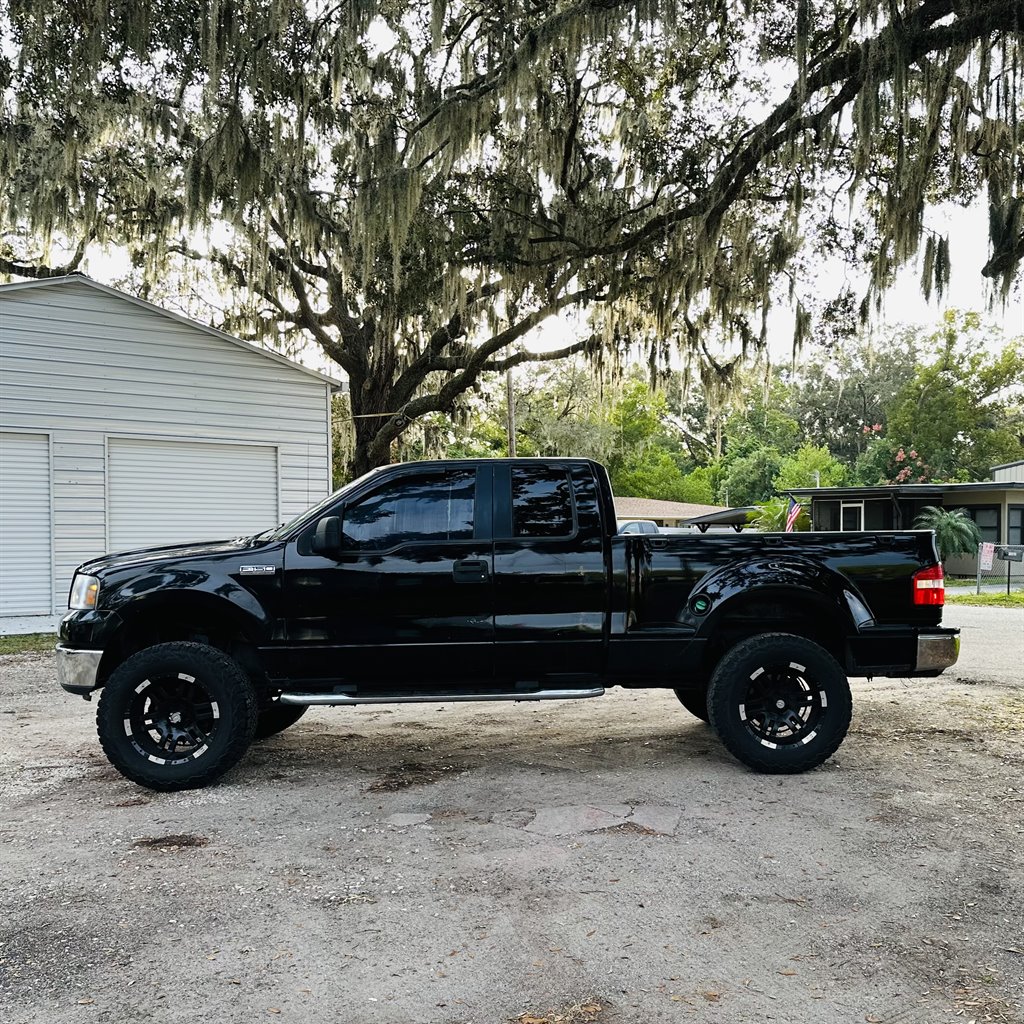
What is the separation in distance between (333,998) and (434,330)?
1619 centimetres

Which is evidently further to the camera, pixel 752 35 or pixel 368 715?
pixel 752 35

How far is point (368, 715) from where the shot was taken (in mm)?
7332

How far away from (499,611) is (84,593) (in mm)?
2454

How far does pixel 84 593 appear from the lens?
532 cm

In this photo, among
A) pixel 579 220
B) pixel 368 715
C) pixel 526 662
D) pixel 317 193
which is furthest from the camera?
pixel 317 193

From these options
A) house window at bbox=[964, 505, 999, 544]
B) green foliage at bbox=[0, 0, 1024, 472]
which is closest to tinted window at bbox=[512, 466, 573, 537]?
green foliage at bbox=[0, 0, 1024, 472]

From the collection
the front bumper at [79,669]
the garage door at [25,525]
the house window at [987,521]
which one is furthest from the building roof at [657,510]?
the front bumper at [79,669]

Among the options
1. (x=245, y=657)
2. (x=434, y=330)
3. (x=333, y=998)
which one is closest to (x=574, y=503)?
(x=245, y=657)

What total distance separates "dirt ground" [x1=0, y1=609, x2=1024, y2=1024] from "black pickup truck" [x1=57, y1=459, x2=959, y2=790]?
0.53 metres

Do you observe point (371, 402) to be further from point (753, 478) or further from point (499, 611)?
point (753, 478)

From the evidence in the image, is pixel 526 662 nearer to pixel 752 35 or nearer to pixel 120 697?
pixel 120 697

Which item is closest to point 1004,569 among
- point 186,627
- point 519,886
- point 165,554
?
point 186,627

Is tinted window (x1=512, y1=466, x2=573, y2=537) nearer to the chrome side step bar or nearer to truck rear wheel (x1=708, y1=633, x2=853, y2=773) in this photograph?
the chrome side step bar

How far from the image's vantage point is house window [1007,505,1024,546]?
28123mm
